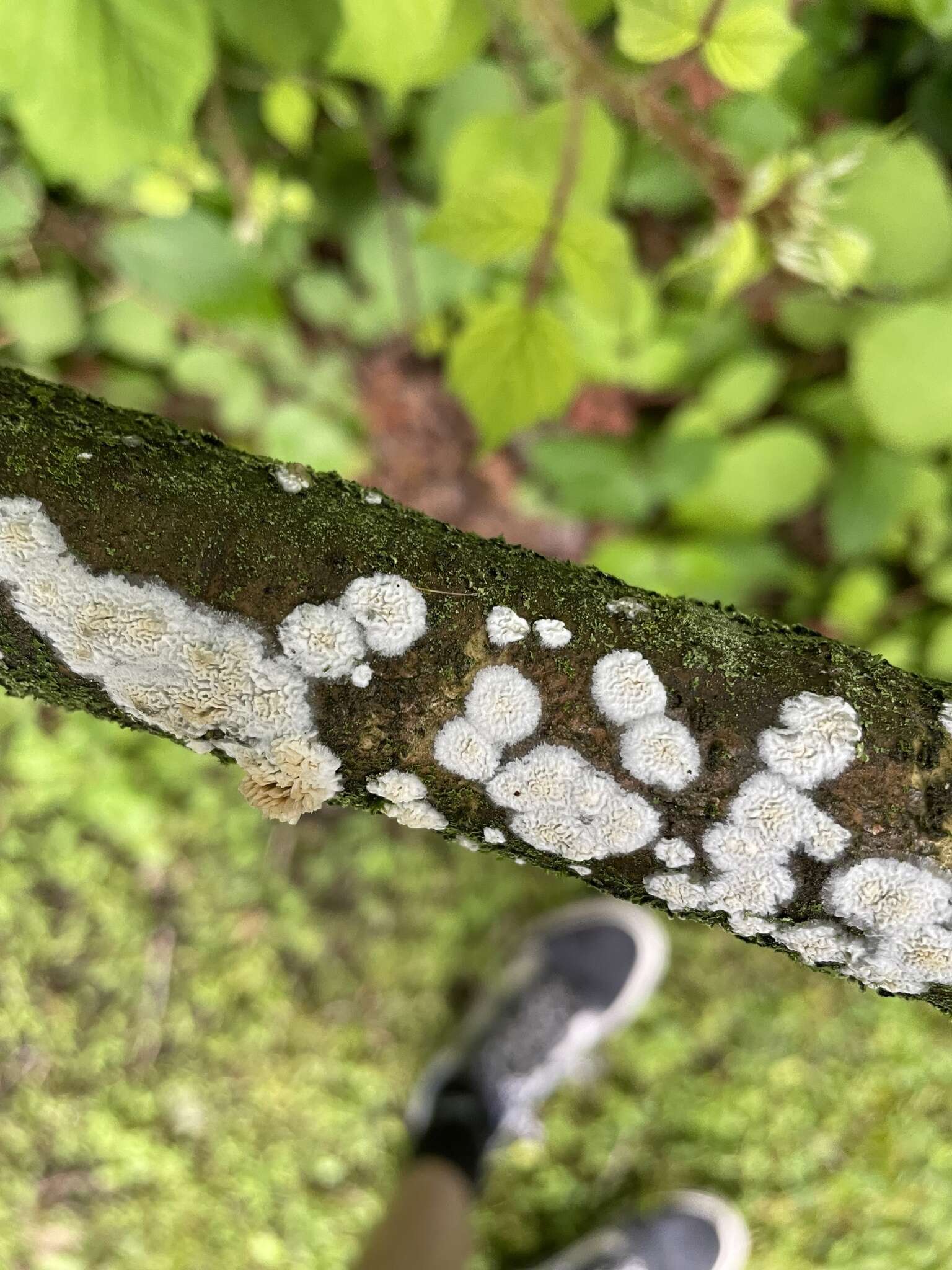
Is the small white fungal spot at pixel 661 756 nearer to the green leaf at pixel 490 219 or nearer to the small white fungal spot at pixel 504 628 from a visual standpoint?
the small white fungal spot at pixel 504 628

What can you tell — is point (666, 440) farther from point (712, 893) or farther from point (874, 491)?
point (712, 893)

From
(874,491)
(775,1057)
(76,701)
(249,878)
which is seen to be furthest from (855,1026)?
(76,701)

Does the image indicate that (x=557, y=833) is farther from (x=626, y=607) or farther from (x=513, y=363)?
(x=513, y=363)

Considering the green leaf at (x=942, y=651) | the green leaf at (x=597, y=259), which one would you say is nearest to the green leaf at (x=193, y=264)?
the green leaf at (x=597, y=259)

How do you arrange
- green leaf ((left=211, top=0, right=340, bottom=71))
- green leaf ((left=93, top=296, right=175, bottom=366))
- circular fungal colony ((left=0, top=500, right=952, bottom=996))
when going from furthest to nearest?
1. green leaf ((left=93, top=296, right=175, bottom=366))
2. green leaf ((left=211, top=0, right=340, bottom=71))
3. circular fungal colony ((left=0, top=500, right=952, bottom=996))

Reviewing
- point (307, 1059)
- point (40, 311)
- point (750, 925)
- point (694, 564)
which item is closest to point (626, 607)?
point (750, 925)

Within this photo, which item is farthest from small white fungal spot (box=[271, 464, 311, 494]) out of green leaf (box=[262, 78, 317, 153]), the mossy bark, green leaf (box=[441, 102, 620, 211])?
green leaf (box=[262, 78, 317, 153])

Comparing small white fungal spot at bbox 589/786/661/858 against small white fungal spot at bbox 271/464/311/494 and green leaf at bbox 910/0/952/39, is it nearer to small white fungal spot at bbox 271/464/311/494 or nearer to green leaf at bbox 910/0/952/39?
small white fungal spot at bbox 271/464/311/494
